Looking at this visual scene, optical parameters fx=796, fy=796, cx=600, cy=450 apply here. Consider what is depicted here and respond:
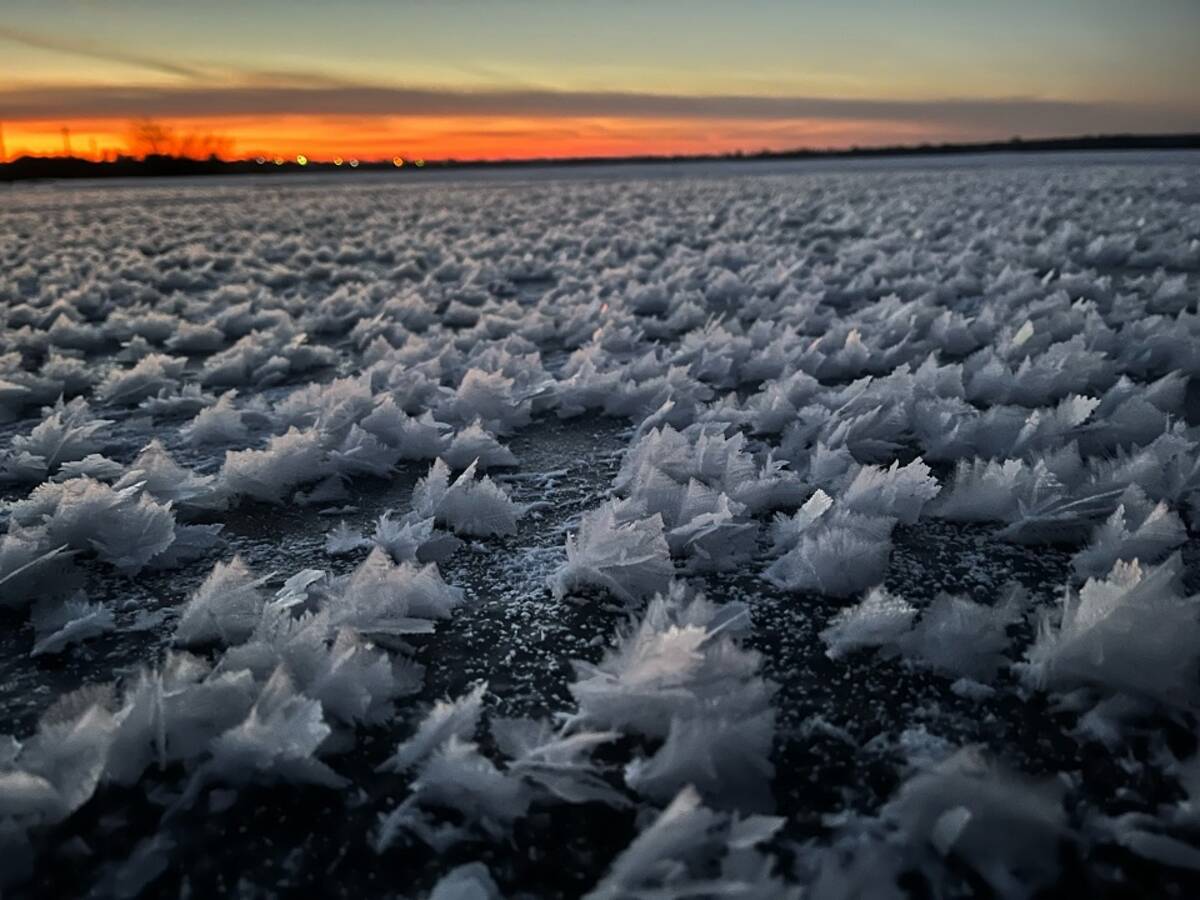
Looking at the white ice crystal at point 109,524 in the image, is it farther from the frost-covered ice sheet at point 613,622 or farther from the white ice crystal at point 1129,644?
the white ice crystal at point 1129,644

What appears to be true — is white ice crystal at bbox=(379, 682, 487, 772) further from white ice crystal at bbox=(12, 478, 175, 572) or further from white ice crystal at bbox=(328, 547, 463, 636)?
white ice crystal at bbox=(12, 478, 175, 572)

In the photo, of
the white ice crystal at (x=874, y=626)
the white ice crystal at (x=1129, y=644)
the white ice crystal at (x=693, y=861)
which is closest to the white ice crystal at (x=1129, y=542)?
the white ice crystal at (x=1129, y=644)

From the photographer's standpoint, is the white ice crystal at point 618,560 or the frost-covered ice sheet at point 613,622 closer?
the frost-covered ice sheet at point 613,622

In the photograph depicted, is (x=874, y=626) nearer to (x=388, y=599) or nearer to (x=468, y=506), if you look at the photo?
(x=388, y=599)

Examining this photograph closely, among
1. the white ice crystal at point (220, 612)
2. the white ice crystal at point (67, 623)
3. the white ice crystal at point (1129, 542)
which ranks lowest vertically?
the white ice crystal at point (67, 623)

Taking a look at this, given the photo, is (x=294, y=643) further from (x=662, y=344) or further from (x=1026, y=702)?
(x=662, y=344)

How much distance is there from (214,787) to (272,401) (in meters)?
2.10

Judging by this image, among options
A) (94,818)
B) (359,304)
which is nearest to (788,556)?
(94,818)

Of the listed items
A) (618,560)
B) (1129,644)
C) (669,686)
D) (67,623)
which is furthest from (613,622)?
(67,623)

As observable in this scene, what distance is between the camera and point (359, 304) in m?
4.66

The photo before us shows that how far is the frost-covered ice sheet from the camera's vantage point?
92 centimetres

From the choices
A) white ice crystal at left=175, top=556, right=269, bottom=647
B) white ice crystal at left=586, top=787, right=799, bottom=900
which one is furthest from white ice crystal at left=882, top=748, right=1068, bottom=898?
white ice crystal at left=175, top=556, right=269, bottom=647

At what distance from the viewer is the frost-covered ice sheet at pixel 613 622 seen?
3.03 ft

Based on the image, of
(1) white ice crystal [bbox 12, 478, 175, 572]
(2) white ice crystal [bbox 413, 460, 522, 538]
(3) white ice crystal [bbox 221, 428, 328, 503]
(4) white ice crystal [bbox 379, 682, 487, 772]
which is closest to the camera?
(4) white ice crystal [bbox 379, 682, 487, 772]
